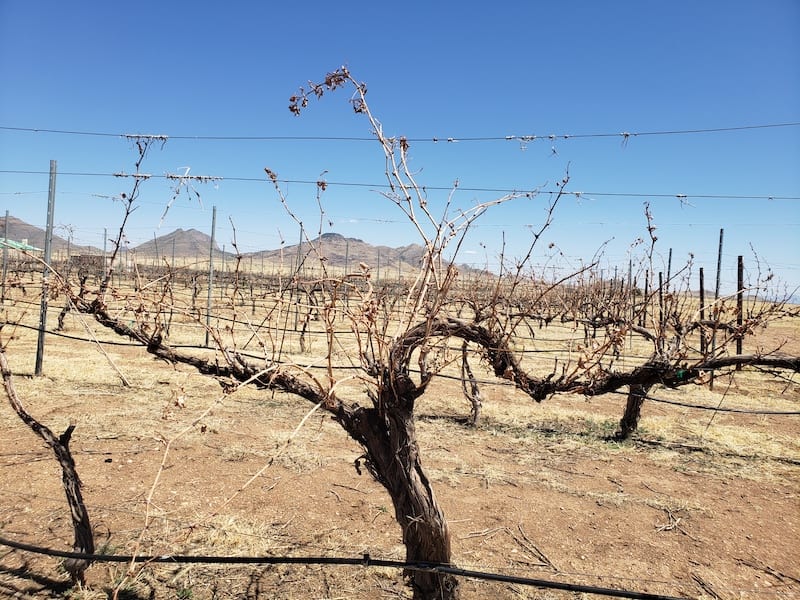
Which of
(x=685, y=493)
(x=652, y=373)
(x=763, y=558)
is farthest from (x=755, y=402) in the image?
(x=652, y=373)

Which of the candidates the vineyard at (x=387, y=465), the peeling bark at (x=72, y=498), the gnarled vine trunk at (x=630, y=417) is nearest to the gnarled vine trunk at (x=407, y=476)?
the vineyard at (x=387, y=465)

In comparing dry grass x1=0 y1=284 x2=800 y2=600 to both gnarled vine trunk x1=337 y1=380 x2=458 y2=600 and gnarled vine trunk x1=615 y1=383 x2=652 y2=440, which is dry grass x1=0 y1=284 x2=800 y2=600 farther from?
gnarled vine trunk x1=337 y1=380 x2=458 y2=600

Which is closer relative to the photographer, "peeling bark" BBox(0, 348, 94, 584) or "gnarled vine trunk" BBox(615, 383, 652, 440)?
"peeling bark" BBox(0, 348, 94, 584)

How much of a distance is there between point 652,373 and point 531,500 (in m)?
2.09

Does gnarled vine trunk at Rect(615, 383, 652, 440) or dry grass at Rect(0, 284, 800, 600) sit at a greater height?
gnarled vine trunk at Rect(615, 383, 652, 440)

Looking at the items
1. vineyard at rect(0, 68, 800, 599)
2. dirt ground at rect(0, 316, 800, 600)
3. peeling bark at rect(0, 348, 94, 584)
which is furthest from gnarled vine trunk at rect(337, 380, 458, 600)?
peeling bark at rect(0, 348, 94, 584)

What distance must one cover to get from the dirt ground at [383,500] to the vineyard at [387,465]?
0.02 metres

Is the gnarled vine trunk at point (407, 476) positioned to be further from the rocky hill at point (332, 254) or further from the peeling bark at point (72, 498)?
the peeling bark at point (72, 498)

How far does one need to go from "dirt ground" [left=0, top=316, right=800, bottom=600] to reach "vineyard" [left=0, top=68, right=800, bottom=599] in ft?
0.07

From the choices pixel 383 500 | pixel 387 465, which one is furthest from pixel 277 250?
pixel 383 500

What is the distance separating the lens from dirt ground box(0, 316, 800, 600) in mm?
2883

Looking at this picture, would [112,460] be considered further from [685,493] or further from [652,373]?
[685,493]

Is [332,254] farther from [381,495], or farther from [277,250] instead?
[277,250]

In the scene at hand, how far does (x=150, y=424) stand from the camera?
539 centimetres
